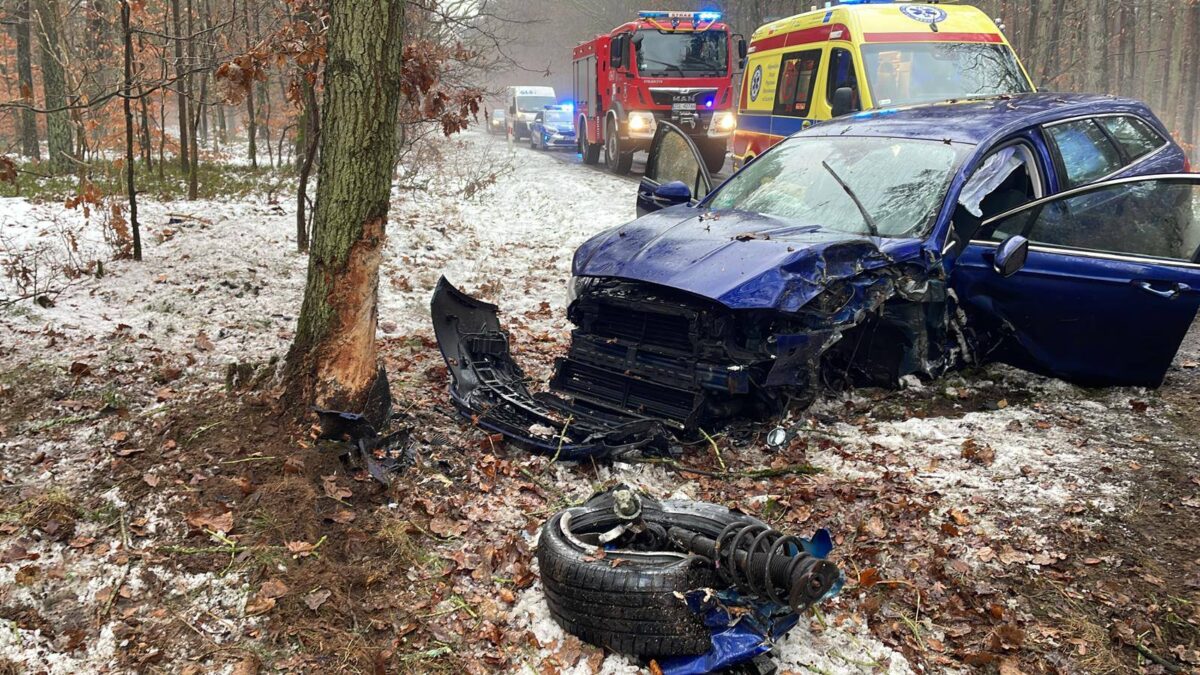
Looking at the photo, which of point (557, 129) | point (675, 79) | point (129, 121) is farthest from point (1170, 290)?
point (557, 129)

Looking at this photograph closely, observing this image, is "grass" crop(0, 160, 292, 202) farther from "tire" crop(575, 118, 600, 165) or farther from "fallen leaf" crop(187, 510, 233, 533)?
"tire" crop(575, 118, 600, 165)

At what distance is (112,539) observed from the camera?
3.62 meters

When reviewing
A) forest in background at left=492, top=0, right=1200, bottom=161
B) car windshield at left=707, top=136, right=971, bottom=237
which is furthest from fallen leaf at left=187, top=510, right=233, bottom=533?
forest in background at left=492, top=0, right=1200, bottom=161

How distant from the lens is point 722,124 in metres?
16.9

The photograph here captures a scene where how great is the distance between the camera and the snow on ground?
3348 millimetres

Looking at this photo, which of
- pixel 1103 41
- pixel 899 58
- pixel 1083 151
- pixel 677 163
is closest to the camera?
pixel 1083 151

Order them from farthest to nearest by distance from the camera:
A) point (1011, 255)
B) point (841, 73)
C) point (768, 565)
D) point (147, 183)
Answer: point (147, 183), point (841, 73), point (1011, 255), point (768, 565)

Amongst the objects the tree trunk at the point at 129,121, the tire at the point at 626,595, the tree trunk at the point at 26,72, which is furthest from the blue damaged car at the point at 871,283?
the tree trunk at the point at 26,72

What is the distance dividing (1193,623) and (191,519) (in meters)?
4.22

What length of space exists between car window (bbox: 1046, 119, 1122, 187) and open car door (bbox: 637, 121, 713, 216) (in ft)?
8.08

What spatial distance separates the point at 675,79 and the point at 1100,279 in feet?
43.0

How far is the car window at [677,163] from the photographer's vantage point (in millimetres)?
6926

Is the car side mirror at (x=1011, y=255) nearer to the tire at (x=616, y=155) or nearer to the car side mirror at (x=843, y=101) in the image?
the car side mirror at (x=843, y=101)

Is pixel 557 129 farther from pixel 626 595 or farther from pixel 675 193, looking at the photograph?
pixel 626 595
